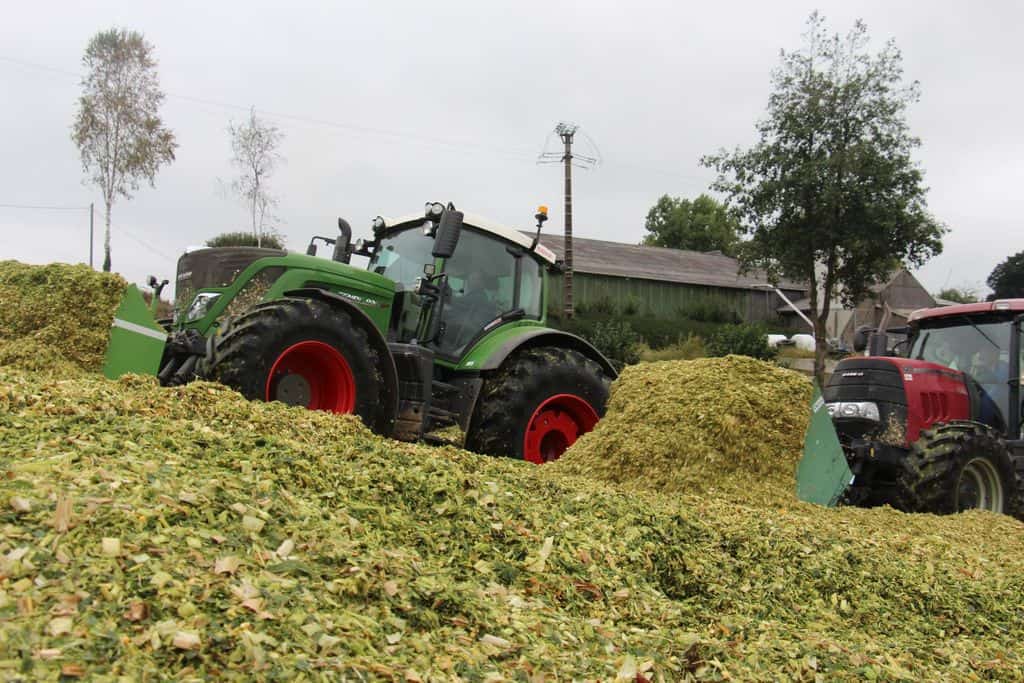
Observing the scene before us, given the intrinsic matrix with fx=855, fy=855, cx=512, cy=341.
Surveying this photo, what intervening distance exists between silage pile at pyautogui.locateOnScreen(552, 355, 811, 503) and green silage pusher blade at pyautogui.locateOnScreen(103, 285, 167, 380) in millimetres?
2766

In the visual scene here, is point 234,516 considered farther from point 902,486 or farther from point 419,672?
point 902,486

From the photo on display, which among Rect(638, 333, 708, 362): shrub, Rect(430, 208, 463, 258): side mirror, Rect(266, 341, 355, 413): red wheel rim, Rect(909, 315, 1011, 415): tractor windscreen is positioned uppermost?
Rect(430, 208, 463, 258): side mirror

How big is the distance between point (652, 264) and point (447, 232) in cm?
3026

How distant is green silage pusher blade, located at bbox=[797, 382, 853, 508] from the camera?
6023mm

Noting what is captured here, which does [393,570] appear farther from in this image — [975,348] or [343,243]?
[975,348]

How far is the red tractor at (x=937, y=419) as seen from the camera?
6848 mm

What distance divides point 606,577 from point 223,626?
170 cm

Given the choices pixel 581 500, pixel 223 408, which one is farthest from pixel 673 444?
pixel 223 408

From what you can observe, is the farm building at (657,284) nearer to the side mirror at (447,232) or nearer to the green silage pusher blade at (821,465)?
the side mirror at (447,232)

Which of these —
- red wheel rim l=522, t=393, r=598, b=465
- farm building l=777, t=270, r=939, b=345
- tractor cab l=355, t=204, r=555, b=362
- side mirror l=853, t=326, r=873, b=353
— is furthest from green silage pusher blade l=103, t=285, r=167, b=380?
farm building l=777, t=270, r=939, b=345

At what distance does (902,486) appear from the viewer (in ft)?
22.6

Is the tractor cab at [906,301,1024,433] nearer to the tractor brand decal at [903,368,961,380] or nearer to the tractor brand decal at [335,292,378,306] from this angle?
the tractor brand decal at [903,368,961,380]

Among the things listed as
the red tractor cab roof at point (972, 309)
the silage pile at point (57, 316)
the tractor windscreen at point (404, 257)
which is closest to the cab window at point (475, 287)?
the tractor windscreen at point (404, 257)

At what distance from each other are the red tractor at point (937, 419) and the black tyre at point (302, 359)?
3194 millimetres
